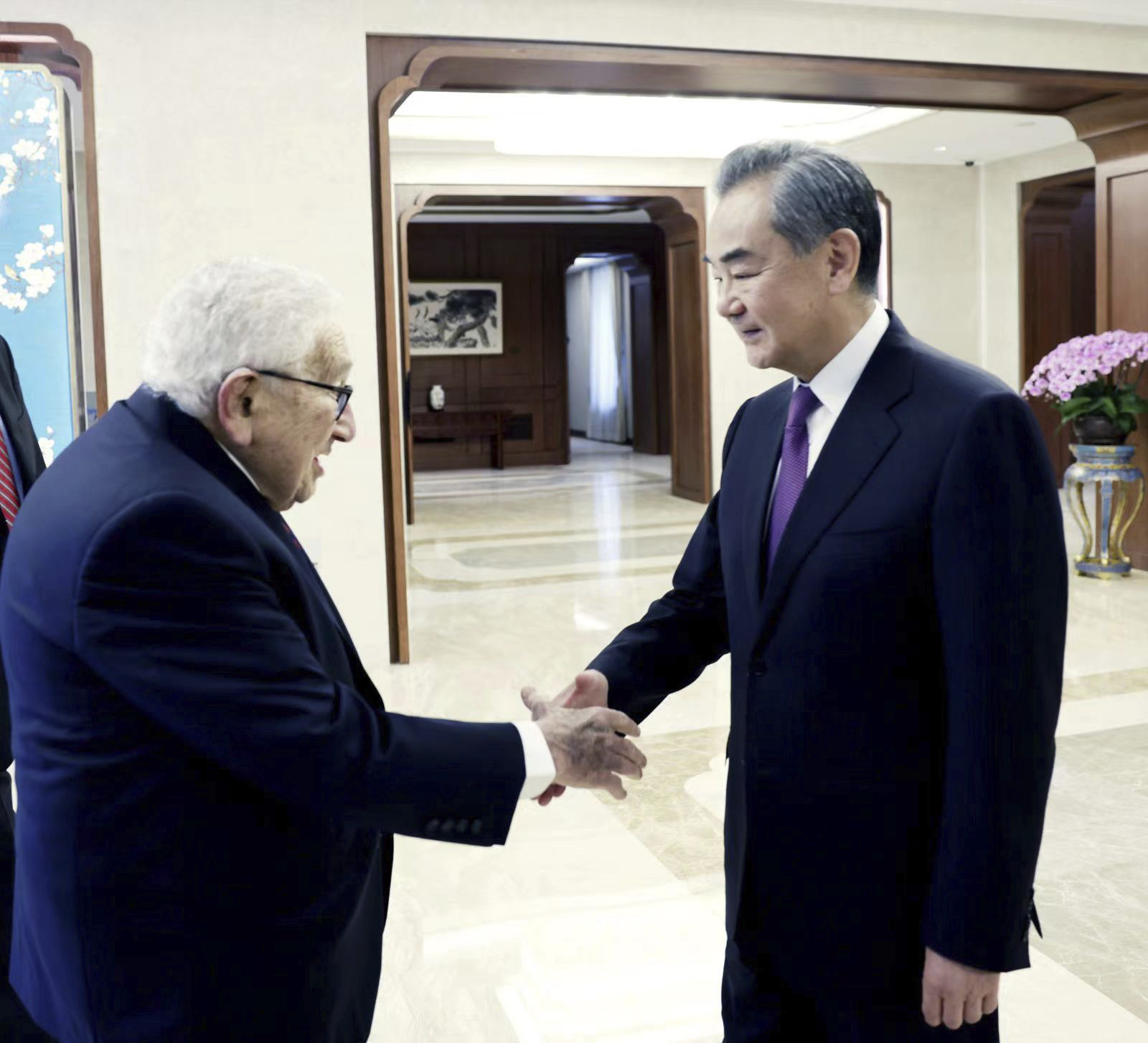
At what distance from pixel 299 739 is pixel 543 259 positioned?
17.4m

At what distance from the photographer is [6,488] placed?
297 cm

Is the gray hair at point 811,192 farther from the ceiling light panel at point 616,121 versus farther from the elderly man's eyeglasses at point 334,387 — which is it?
the ceiling light panel at point 616,121

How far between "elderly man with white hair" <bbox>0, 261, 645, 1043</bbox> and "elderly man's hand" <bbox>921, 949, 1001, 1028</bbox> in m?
0.57

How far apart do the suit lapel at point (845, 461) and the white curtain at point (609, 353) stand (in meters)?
19.9

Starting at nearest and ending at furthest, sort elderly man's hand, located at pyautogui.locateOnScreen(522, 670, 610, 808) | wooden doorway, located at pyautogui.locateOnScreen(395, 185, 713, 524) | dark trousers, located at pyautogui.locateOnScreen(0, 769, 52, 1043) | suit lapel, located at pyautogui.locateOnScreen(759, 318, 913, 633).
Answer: suit lapel, located at pyautogui.locateOnScreen(759, 318, 913, 633)
elderly man's hand, located at pyautogui.locateOnScreen(522, 670, 610, 808)
dark trousers, located at pyautogui.locateOnScreen(0, 769, 52, 1043)
wooden doorway, located at pyautogui.locateOnScreen(395, 185, 713, 524)

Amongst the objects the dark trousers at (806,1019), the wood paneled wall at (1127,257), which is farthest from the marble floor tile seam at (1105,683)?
the dark trousers at (806,1019)

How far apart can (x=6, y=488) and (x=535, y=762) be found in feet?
6.10

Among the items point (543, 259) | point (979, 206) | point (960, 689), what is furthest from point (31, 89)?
point (543, 259)

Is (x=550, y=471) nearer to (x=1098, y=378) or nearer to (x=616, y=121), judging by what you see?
(x=616, y=121)

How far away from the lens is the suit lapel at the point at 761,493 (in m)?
1.80

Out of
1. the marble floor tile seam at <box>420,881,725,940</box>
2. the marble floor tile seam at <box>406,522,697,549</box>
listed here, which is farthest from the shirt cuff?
the marble floor tile seam at <box>406,522,697,549</box>

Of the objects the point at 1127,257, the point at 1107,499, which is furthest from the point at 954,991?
the point at 1127,257

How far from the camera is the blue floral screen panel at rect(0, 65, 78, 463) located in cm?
540

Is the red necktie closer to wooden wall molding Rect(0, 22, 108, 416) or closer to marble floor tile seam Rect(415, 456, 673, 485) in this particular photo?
wooden wall molding Rect(0, 22, 108, 416)
